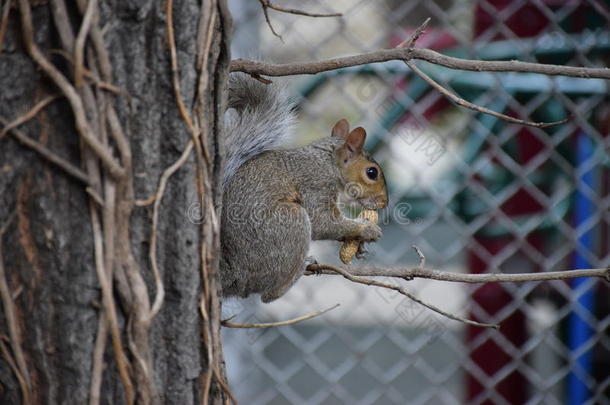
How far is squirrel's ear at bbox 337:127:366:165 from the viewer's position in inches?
48.3

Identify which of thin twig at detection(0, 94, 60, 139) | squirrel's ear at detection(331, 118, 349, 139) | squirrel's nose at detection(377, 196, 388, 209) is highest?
squirrel's ear at detection(331, 118, 349, 139)

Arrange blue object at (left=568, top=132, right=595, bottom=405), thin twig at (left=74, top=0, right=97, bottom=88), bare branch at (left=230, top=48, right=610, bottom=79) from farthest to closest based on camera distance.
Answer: blue object at (left=568, top=132, right=595, bottom=405) → bare branch at (left=230, top=48, right=610, bottom=79) → thin twig at (left=74, top=0, right=97, bottom=88)

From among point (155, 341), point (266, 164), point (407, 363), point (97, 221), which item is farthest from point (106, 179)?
point (407, 363)

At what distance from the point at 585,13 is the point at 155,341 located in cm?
160

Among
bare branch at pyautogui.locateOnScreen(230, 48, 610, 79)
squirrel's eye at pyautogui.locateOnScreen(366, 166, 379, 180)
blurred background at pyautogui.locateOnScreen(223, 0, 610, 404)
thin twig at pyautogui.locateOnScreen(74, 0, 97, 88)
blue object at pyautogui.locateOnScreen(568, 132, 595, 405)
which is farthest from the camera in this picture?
blue object at pyautogui.locateOnScreen(568, 132, 595, 405)

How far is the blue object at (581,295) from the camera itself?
183 cm

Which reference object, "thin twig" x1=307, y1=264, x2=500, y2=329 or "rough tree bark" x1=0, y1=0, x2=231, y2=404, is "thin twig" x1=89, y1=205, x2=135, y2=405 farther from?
"thin twig" x1=307, y1=264, x2=500, y2=329

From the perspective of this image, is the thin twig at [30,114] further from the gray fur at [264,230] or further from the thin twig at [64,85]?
the gray fur at [264,230]

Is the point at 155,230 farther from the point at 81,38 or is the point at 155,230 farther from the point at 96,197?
the point at 81,38

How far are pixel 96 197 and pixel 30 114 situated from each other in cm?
8

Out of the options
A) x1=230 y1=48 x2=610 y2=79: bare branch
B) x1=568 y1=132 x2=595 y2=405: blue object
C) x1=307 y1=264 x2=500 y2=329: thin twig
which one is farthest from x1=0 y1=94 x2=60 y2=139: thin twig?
x1=568 y1=132 x2=595 y2=405: blue object

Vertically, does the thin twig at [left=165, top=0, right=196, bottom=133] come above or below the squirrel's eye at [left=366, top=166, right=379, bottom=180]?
below

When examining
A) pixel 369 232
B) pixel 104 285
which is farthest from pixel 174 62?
pixel 369 232

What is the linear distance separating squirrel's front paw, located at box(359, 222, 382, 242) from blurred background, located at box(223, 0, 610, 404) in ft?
0.89
